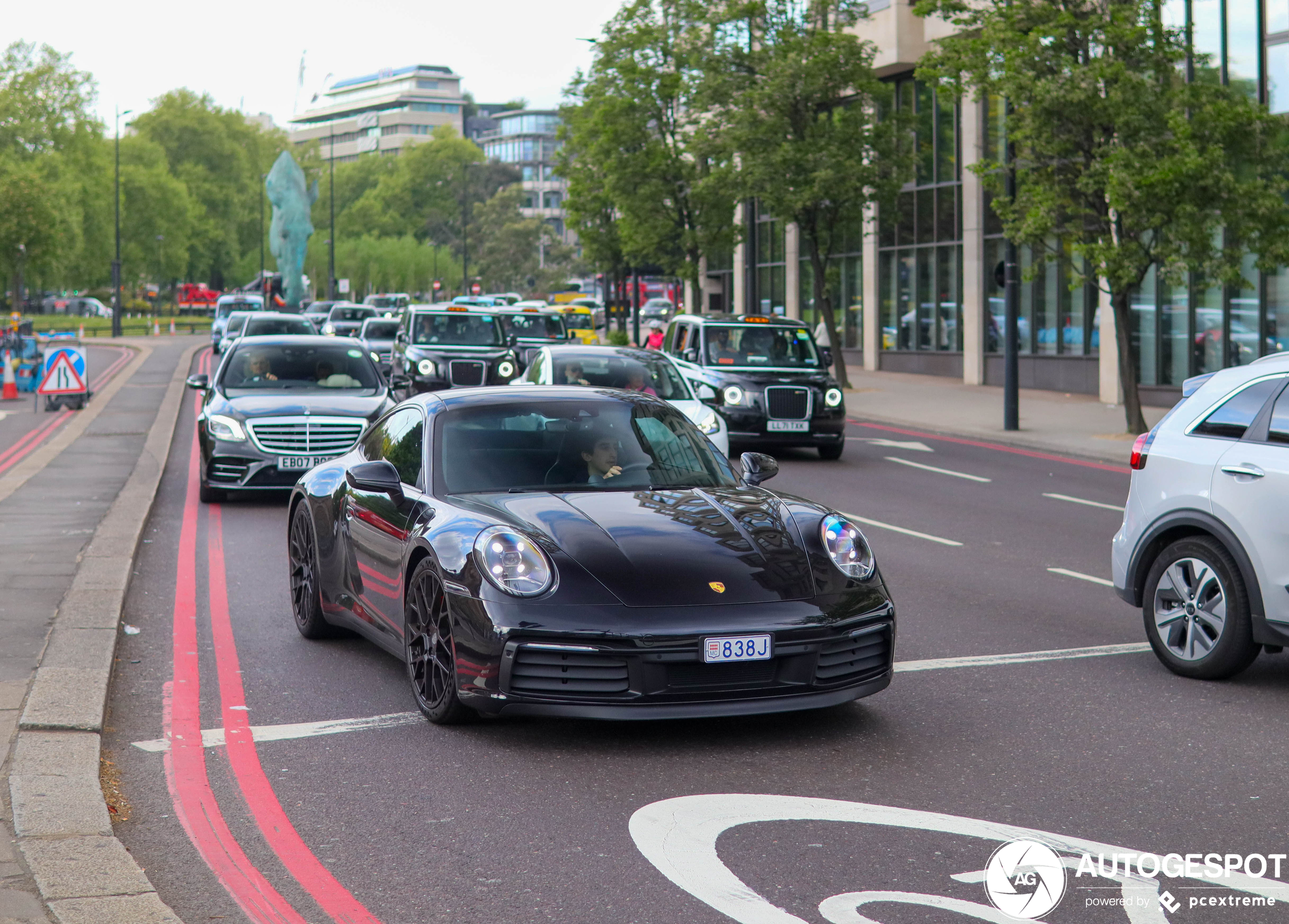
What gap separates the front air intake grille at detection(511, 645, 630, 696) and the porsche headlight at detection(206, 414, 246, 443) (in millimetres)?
9155

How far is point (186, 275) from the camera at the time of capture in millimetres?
124750

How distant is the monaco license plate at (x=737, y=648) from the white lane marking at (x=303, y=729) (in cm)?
147

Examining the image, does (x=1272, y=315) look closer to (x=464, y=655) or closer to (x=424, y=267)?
(x=464, y=655)

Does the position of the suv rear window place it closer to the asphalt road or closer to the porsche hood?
the asphalt road

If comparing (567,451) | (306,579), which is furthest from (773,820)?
(306,579)

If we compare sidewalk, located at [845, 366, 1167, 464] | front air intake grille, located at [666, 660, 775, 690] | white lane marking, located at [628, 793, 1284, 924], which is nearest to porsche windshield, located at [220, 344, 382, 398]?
sidewalk, located at [845, 366, 1167, 464]

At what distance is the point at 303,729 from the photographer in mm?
6434

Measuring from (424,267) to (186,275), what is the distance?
19.3 metres

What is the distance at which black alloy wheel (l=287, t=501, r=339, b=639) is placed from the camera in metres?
8.27

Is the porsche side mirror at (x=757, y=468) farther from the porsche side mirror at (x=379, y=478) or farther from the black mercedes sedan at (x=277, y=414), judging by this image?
the black mercedes sedan at (x=277, y=414)

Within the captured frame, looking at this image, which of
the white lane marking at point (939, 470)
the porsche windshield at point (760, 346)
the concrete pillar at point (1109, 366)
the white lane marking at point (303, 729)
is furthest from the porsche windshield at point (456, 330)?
the white lane marking at point (303, 729)

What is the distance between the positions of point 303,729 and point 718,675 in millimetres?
1855

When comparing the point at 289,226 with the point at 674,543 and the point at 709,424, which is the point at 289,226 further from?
the point at 674,543

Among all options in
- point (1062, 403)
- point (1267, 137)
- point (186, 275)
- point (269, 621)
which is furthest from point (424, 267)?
point (269, 621)
